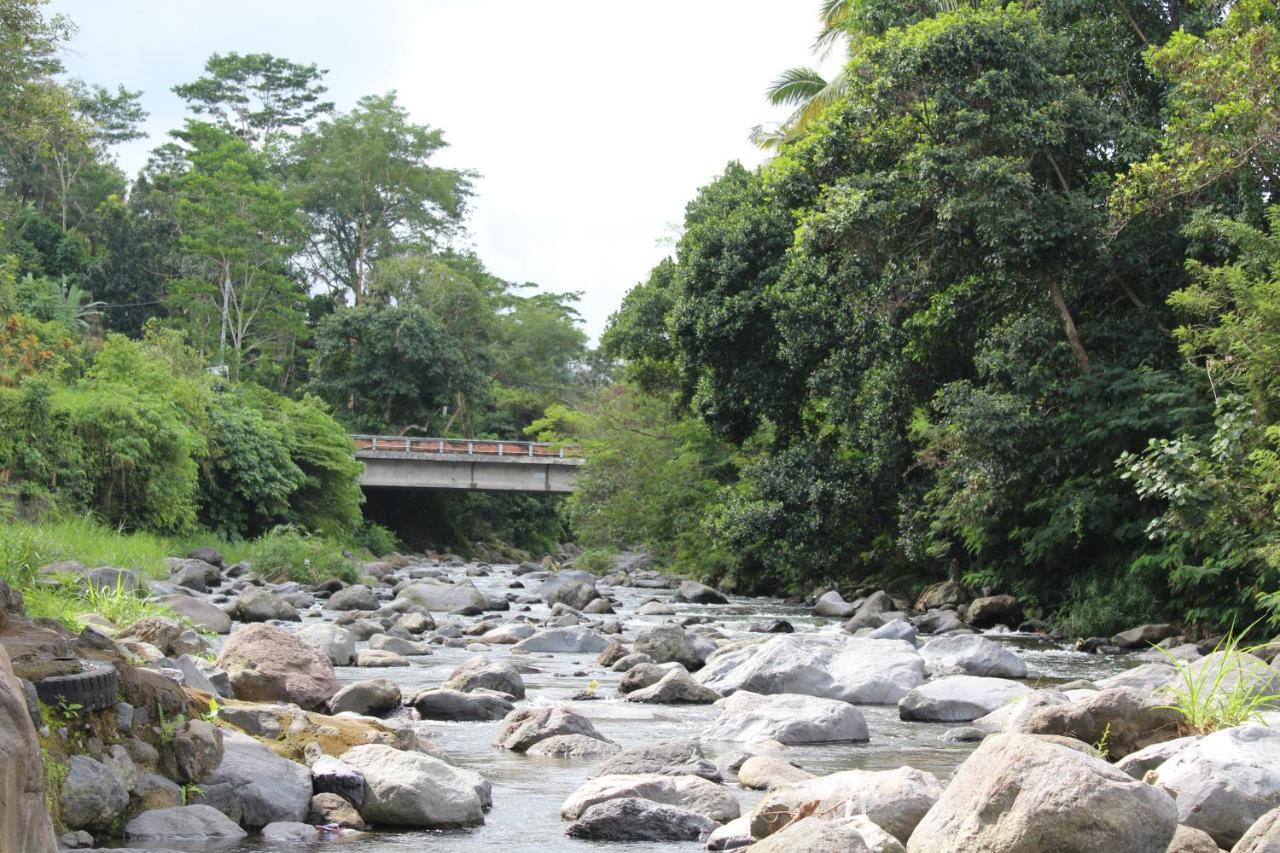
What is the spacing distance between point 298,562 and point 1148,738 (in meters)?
20.2

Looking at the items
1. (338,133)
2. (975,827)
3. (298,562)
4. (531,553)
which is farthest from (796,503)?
(338,133)

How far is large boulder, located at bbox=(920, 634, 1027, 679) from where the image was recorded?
11758 millimetres

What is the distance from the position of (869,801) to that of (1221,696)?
3.04m

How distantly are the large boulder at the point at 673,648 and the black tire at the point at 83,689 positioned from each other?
23.8 ft

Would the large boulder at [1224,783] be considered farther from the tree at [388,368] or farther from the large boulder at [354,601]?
the tree at [388,368]

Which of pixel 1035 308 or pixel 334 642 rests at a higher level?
pixel 1035 308

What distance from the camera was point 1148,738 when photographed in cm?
709

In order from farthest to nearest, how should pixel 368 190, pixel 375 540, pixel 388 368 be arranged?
1. pixel 368 190
2. pixel 388 368
3. pixel 375 540

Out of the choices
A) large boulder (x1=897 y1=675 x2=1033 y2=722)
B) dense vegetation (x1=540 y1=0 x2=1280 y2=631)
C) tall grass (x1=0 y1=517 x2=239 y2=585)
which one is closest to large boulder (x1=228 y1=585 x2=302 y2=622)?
tall grass (x1=0 y1=517 x2=239 y2=585)

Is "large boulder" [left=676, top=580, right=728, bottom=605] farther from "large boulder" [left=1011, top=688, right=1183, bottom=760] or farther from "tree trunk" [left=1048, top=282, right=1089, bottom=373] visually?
"large boulder" [left=1011, top=688, right=1183, bottom=760]

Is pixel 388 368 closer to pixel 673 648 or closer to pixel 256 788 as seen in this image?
pixel 673 648

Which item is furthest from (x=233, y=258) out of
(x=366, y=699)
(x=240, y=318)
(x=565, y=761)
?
(x=565, y=761)

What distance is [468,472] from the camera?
1698 inches

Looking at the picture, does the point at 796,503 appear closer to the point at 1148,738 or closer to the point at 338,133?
the point at 1148,738
